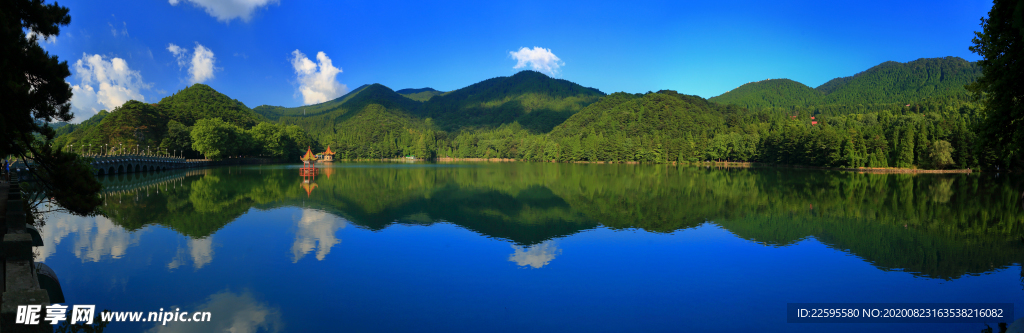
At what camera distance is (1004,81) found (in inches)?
341

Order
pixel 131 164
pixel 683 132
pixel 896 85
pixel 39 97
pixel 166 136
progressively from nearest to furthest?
pixel 39 97 → pixel 131 164 → pixel 166 136 → pixel 683 132 → pixel 896 85

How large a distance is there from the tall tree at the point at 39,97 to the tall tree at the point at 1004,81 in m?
17.7

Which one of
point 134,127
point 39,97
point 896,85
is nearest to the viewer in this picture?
point 39,97

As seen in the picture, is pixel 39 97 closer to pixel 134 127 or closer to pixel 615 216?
pixel 615 216

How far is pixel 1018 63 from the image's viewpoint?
27.8 ft

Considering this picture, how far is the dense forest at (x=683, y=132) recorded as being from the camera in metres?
63.3

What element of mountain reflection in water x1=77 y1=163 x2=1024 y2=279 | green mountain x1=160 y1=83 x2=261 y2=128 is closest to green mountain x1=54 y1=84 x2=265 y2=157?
green mountain x1=160 y1=83 x2=261 y2=128

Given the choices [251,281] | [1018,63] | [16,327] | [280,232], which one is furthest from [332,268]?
[1018,63]

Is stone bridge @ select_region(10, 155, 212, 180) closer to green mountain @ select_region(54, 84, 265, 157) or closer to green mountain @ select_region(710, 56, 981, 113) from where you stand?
green mountain @ select_region(54, 84, 265, 157)

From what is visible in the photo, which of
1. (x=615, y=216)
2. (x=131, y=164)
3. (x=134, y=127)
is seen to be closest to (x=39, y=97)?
(x=615, y=216)

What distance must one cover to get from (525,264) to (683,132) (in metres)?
118

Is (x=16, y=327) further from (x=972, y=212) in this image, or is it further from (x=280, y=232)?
(x=972, y=212)

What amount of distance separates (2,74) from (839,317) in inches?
606

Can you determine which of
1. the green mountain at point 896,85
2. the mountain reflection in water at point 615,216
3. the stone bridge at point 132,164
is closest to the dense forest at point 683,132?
the green mountain at point 896,85
